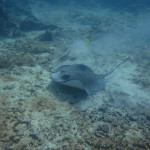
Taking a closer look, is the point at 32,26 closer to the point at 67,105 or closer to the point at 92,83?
the point at 92,83

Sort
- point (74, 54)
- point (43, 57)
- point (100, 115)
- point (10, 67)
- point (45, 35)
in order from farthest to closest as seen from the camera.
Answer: point (45, 35), point (74, 54), point (43, 57), point (10, 67), point (100, 115)

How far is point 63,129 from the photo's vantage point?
16.1 feet

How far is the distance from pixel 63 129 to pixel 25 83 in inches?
109

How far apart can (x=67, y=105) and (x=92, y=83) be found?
132cm

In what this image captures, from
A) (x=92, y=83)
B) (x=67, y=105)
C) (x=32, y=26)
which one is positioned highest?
(x=32, y=26)

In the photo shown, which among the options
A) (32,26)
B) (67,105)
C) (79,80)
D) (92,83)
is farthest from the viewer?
(32,26)

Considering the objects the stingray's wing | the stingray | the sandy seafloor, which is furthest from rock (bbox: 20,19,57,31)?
the stingray's wing

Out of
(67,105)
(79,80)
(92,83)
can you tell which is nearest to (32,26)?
(92,83)

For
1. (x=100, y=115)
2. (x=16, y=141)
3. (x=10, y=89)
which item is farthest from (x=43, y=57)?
(x=16, y=141)

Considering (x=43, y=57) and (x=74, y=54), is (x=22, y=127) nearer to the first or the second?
(x=43, y=57)

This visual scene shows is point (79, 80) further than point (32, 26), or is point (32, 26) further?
point (32, 26)

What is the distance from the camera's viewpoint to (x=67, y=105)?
5902 millimetres

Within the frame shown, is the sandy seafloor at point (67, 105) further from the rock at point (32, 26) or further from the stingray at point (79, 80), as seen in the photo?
the rock at point (32, 26)

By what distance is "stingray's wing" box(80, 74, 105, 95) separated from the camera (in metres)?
6.26
